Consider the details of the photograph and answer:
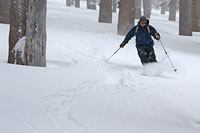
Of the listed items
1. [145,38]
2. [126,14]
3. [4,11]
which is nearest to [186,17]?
[126,14]

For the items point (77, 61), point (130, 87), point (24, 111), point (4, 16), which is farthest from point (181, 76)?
point (4, 16)

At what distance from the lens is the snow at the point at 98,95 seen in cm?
371

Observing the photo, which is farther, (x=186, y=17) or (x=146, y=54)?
(x=186, y=17)

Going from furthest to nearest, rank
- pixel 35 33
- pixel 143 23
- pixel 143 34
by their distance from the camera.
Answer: pixel 143 34
pixel 143 23
pixel 35 33

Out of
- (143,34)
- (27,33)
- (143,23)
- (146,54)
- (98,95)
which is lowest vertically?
(98,95)

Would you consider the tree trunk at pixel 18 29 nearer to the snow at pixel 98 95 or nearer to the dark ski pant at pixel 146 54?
the snow at pixel 98 95

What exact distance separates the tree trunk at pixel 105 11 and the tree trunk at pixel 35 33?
31.4 feet

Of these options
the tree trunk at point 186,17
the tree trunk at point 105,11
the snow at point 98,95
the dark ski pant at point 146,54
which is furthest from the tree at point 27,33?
the tree trunk at point 105,11

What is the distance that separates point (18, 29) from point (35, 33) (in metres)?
0.47

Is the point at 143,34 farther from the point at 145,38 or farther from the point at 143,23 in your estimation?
the point at 143,23

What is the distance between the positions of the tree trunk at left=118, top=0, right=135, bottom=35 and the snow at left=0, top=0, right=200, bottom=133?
3.06 meters

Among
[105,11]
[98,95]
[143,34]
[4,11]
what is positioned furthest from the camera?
[105,11]

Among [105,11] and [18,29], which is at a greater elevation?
[105,11]

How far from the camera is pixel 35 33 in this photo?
20.8 ft
